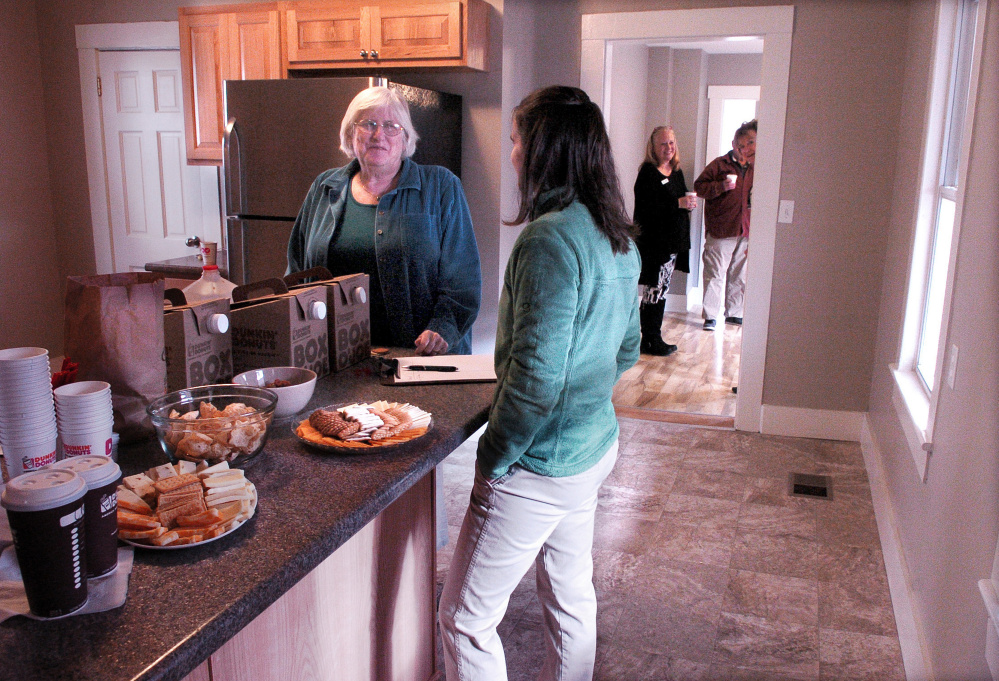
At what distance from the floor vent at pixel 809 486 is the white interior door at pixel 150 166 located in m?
3.29

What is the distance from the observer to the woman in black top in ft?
17.5

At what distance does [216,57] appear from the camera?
3805mm

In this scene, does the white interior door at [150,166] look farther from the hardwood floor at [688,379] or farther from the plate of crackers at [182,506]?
the plate of crackers at [182,506]

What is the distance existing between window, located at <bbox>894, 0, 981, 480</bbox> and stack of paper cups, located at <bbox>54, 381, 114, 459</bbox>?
229 centimetres

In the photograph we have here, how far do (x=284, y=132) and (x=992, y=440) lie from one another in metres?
2.91

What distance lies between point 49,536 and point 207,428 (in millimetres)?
441

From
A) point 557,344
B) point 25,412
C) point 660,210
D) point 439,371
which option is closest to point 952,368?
point 557,344

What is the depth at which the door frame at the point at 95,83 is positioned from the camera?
4.30 m

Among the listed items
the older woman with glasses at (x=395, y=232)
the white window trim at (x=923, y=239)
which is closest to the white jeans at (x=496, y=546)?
the older woman with glasses at (x=395, y=232)

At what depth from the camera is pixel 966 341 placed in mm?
1798

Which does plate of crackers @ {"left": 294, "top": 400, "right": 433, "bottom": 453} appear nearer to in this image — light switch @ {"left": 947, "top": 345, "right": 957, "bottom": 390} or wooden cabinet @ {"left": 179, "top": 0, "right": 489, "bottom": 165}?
light switch @ {"left": 947, "top": 345, "right": 957, "bottom": 390}

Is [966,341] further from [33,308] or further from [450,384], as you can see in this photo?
[33,308]

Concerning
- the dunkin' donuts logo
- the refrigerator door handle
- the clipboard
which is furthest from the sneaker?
the dunkin' donuts logo

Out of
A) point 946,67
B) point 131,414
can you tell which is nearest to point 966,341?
point 946,67
